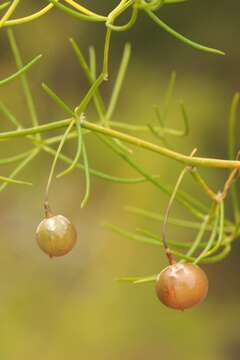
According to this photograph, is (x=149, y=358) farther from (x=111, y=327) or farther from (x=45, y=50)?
(x=45, y=50)

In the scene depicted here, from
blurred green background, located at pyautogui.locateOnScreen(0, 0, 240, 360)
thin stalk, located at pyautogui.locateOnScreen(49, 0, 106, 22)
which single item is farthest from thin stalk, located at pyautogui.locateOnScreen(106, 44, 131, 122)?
blurred green background, located at pyautogui.locateOnScreen(0, 0, 240, 360)

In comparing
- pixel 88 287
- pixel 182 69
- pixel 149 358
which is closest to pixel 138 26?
pixel 182 69

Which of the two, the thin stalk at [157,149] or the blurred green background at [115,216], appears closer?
the thin stalk at [157,149]

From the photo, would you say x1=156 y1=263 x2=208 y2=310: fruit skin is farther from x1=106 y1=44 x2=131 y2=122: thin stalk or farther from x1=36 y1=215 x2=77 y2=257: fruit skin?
x1=106 y1=44 x2=131 y2=122: thin stalk

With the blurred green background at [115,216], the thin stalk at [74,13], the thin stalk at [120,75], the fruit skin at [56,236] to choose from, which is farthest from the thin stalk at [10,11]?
the blurred green background at [115,216]

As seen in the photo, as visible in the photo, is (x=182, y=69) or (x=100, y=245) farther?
(x=182, y=69)

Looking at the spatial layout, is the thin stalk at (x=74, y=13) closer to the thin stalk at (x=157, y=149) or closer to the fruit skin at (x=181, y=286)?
the thin stalk at (x=157, y=149)
